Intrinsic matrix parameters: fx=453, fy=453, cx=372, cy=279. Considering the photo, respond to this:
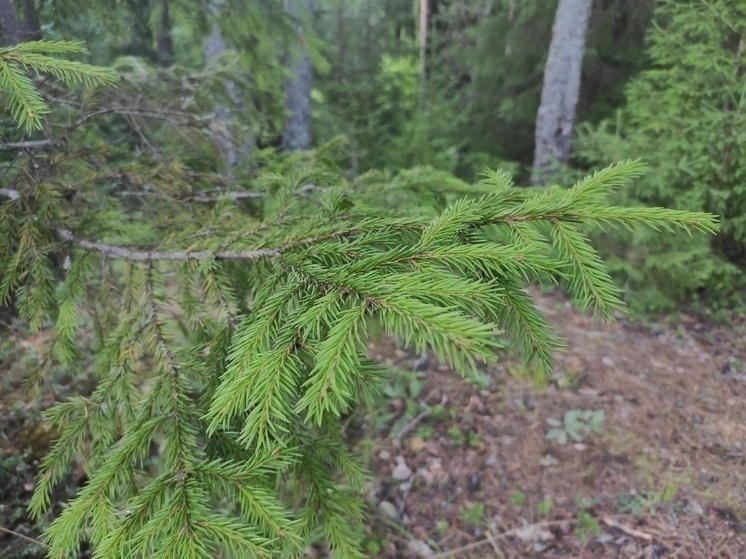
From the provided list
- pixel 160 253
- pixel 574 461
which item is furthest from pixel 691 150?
pixel 160 253

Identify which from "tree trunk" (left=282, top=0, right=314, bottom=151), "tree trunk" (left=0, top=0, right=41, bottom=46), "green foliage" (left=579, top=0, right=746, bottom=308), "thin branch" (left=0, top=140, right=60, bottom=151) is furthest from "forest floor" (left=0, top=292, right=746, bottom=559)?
"tree trunk" (left=282, top=0, right=314, bottom=151)

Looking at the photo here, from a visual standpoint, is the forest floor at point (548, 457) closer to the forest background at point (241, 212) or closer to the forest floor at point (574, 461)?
the forest floor at point (574, 461)

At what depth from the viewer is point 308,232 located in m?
1.35

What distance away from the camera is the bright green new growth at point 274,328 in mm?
945

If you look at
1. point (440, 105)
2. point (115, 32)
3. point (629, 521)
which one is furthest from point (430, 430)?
point (440, 105)

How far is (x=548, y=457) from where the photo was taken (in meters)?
3.30

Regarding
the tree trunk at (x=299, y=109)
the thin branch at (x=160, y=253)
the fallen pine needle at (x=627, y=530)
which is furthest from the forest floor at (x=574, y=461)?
the tree trunk at (x=299, y=109)

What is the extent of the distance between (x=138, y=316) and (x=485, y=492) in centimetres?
260

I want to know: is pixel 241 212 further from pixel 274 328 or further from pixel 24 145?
pixel 274 328

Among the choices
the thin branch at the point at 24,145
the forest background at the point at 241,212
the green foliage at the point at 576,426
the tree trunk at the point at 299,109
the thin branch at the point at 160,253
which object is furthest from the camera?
the tree trunk at the point at 299,109

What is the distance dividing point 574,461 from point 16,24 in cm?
410

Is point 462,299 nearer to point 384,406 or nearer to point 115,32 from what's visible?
point 115,32

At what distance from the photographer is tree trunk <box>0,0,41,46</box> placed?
2.02 metres

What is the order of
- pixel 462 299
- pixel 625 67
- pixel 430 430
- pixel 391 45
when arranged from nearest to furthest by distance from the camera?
1. pixel 462 299
2. pixel 430 430
3. pixel 625 67
4. pixel 391 45
